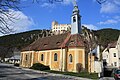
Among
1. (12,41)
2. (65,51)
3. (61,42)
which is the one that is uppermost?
(12,41)

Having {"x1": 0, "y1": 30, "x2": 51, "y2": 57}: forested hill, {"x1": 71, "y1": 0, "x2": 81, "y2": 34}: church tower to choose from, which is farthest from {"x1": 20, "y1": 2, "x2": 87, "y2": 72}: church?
{"x1": 0, "y1": 30, "x2": 51, "y2": 57}: forested hill

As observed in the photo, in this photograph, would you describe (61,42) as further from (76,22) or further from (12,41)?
(12,41)

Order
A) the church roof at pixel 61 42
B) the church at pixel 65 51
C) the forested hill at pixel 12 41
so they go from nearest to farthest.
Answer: the forested hill at pixel 12 41
the church at pixel 65 51
the church roof at pixel 61 42

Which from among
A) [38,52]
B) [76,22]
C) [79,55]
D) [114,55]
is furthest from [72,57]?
[114,55]

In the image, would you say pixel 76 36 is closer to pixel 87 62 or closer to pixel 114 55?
pixel 87 62

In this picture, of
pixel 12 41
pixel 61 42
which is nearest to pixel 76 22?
pixel 61 42

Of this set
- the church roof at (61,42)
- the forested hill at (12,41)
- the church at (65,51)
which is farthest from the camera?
the church roof at (61,42)

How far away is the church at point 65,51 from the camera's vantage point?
39281 millimetres

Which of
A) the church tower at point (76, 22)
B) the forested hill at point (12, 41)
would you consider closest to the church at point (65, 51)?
the church tower at point (76, 22)

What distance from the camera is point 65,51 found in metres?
40.8

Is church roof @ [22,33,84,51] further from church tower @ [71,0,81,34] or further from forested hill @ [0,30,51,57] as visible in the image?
forested hill @ [0,30,51,57]

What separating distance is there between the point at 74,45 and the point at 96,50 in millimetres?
7941

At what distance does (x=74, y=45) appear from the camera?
131 feet

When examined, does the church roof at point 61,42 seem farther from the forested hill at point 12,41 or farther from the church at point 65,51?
the forested hill at point 12,41
